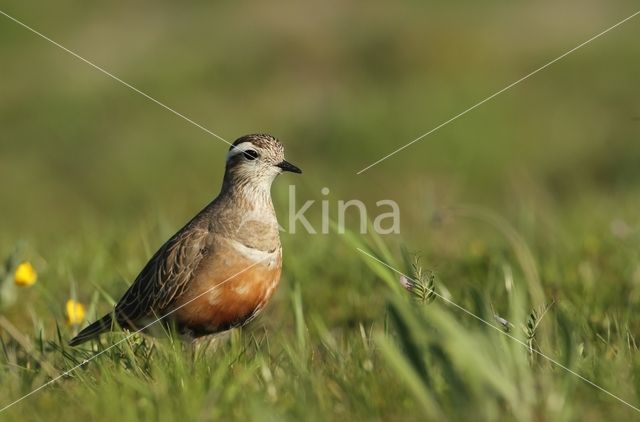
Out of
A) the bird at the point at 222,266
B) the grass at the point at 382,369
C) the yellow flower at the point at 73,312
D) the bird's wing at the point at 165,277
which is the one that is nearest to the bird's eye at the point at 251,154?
the bird at the point at 222,266

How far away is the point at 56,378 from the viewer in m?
4.21

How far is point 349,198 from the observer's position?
465 inches

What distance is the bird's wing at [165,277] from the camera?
517cm

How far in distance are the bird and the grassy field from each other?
19cm

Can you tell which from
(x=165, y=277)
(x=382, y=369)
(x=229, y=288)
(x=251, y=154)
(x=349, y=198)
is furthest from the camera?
(x=349, y=198)

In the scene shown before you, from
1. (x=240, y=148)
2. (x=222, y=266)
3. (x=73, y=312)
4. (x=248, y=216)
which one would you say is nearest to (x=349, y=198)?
(x=240, y=148)

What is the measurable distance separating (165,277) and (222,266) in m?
0.39

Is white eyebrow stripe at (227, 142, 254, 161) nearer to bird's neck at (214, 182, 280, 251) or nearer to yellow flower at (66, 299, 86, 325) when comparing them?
bird's neck at (214, 182, 280, 251)

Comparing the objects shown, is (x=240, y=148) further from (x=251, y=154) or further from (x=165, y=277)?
(x=165, y=277)

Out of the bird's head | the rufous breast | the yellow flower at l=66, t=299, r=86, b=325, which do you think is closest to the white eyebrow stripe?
the bird's head

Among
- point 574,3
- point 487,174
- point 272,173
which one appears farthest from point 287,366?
point 574,3

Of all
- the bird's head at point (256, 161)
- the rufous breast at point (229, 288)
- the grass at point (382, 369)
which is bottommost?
the grass at point (382, 369)

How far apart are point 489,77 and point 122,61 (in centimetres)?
674

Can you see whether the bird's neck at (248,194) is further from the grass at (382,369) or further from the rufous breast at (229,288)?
the grass at (382,369)
